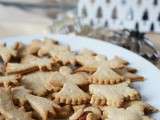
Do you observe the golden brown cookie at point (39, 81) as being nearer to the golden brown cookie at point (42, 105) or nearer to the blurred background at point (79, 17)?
the golden brown cookie at point (42, 105)

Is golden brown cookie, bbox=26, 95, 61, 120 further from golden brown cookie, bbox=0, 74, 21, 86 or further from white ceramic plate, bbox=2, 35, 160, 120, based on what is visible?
white ceramic plate, bbox=2, 35, 160, 120

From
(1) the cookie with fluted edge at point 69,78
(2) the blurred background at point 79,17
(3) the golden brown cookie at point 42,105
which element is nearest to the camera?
(3) the golden brown cookie at point 42,105

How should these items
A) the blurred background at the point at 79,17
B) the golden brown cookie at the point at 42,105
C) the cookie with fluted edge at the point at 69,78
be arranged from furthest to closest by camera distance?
the blurred background at the point at 79,17 → the cookie with fluted edge at the point at 69,78 → the golden brown cookie at the point at 42,105

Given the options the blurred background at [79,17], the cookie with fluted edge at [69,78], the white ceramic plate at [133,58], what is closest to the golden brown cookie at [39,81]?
the cookie with fluted edge at [69,78]

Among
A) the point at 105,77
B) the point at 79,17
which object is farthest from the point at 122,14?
the point at 105,77

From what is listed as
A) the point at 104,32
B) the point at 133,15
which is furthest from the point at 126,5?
the point at 104,32

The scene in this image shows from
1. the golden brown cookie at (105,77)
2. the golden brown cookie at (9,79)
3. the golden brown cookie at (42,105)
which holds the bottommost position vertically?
the golden brown cookie at (42,105)

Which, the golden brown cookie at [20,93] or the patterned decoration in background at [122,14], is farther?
the patterned decoration in background at [122,14]
